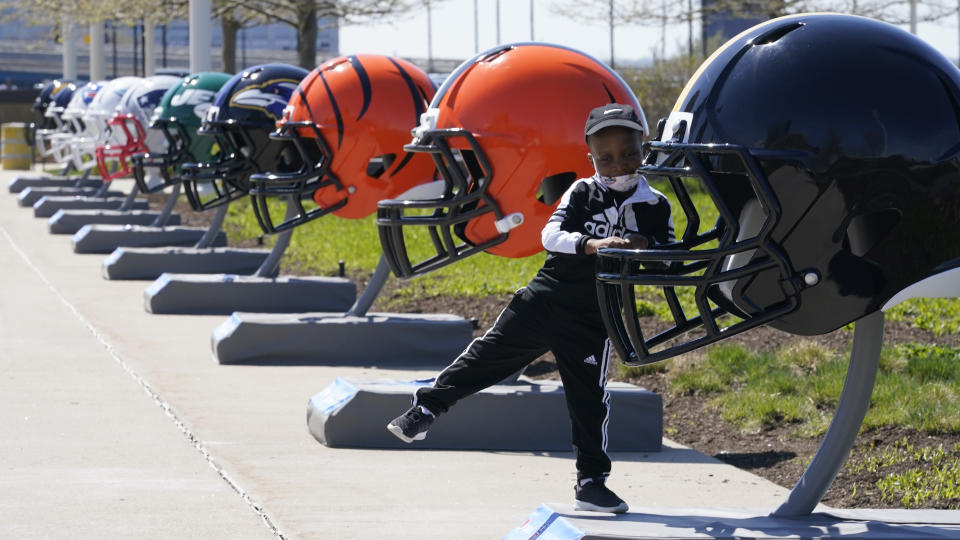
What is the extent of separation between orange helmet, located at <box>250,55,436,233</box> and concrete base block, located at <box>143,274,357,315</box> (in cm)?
174

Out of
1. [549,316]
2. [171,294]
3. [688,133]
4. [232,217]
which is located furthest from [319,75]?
[232,217]

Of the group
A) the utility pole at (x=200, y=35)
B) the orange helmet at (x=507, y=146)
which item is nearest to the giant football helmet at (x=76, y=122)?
the utility pole at (x=200, y=35)

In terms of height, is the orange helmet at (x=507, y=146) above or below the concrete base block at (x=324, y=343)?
above

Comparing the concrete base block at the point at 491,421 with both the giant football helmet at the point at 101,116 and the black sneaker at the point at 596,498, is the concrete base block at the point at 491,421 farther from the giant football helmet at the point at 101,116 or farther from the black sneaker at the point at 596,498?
the giant football helmet at the point at 101,116

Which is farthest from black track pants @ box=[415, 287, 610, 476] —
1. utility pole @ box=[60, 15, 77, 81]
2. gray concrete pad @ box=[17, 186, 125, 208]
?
utility pole @ box=[60, 15, 77, 81]

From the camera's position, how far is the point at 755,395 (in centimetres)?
658

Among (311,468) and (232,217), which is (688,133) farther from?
(232,217)

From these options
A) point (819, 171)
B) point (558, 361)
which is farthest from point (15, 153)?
point (819, 171)

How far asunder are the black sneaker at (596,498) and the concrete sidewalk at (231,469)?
31 centimetres

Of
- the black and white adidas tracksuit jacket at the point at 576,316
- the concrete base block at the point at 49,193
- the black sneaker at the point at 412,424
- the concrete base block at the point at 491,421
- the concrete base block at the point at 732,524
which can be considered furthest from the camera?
the concrete base block at the point at 49,193

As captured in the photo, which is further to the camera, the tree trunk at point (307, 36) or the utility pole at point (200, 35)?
the tree trunk at point (307, 36)

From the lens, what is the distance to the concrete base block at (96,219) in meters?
15.3

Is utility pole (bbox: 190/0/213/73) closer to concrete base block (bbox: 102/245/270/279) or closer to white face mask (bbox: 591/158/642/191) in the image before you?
concrete base block (bbox: 102/245/270/279)

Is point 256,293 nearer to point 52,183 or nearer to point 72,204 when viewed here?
point 72,204
